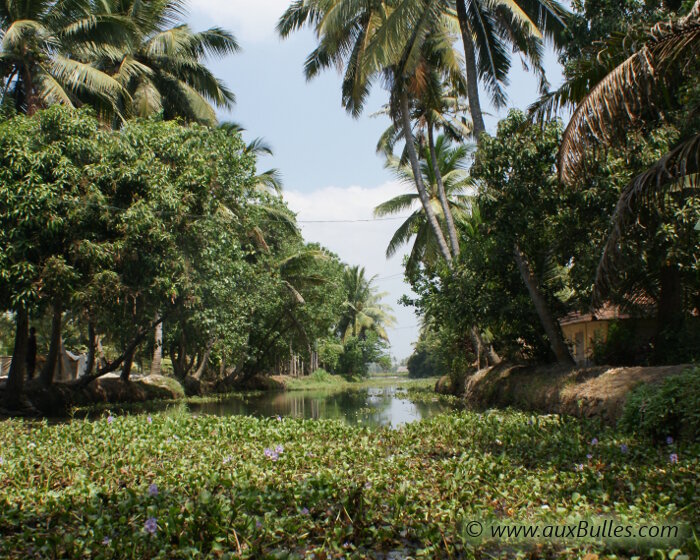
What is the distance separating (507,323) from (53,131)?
12200 mm

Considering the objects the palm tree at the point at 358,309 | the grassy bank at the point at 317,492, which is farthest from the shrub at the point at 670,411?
the palm tree at the point at 358,309

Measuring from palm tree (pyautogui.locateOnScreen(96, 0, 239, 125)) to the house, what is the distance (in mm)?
15176

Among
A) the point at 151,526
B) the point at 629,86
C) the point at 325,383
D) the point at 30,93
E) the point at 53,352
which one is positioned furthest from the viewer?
the point at 325,383

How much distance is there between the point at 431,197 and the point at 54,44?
15.1 m

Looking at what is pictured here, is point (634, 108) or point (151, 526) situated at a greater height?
point (634, 108)

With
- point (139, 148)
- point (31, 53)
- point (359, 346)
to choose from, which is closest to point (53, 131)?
point (139, 148)

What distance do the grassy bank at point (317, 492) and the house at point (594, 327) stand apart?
6677 mm

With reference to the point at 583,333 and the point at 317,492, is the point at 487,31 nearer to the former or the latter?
the point at 583,333

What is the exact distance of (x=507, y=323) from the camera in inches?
629

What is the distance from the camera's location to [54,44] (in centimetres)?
1500

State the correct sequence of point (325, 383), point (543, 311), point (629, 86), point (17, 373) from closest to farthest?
point (629, 86)
point (543, 311)
point (17, 373)
point (325, 383)

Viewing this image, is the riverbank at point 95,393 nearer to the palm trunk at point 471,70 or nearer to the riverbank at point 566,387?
the riverbank at point 566,387

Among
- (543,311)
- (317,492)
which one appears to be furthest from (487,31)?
(317,492)

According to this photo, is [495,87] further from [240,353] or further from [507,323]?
[240,353]
